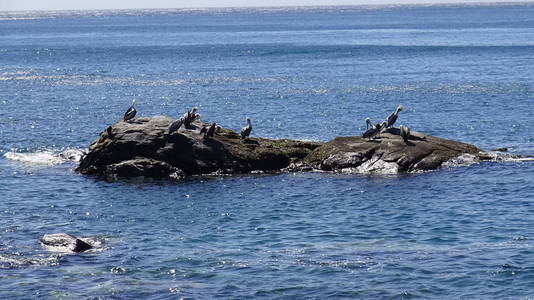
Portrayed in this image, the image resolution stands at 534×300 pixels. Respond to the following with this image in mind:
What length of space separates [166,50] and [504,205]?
126367 mm

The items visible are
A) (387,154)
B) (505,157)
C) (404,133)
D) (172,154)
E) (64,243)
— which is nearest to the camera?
(64,243)

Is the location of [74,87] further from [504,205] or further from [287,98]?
→ [504,205]

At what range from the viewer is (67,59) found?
458ft

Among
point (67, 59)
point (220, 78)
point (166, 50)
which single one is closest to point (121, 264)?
point (220, 78)

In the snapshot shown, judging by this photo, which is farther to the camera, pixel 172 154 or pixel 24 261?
pixel 172 154

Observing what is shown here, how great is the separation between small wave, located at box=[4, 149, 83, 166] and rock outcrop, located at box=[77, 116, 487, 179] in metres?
3.98

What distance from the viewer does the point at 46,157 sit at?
164 feet

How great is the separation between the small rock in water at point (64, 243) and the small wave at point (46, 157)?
16.7 meters

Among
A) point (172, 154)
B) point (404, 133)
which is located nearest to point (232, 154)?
point (172, 154)

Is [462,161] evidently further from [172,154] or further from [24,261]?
[24,261]

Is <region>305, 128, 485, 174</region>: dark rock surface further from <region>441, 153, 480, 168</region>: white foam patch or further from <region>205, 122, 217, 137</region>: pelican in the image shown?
<region>205, 122, 217, 137</region>: pelican

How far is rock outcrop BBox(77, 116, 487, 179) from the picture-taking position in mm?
43562

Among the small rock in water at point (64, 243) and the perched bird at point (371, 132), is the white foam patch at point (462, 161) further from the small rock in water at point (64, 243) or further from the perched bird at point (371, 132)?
the small rock in water at point (64, 243)

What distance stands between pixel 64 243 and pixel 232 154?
569 inches
